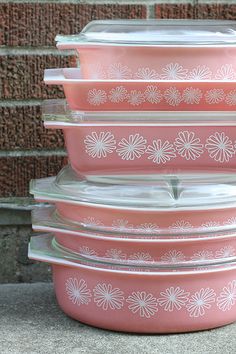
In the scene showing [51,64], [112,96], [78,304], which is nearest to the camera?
[112,96]

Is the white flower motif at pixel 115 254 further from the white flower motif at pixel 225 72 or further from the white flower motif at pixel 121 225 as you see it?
the white flower motif at pixel 225 72

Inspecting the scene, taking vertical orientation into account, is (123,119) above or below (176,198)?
above

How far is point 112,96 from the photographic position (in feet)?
4.99

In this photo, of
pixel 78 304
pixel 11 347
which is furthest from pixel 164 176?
pixel 11 347

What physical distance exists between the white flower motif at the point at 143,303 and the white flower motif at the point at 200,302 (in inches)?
2.6

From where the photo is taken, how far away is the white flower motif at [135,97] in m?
Result: 1.51

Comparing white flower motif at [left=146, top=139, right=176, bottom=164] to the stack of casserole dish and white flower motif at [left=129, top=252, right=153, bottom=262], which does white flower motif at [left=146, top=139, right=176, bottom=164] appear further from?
white flower motif at [left=129, top=252, right=153, bottom=262]

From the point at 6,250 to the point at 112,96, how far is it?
610 mm

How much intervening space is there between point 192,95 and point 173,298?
37 centimetres

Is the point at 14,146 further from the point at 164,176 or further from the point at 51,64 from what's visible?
the point at 164,176

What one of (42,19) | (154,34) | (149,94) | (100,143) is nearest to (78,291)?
(100,143)

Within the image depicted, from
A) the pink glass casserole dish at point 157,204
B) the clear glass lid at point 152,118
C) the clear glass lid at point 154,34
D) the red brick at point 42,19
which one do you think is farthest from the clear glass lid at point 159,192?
the red brick at point 42,19

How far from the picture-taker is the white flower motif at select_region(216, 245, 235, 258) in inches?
62.0

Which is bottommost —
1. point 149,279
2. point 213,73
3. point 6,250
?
point 6,250
